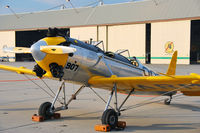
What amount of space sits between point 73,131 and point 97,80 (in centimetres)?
132

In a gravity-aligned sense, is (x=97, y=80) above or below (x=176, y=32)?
below

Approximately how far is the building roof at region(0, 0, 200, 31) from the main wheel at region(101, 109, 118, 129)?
1343 inches

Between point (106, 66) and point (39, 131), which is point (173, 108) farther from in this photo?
point (39, 131)

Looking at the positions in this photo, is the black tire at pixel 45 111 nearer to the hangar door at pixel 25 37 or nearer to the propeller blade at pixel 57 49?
the propeller blade at pixel 57 49

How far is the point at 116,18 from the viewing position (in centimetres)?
4369

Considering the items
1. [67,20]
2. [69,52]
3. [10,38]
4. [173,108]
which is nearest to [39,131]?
[69,52]

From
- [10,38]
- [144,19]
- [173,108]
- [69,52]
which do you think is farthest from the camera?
[10,38]

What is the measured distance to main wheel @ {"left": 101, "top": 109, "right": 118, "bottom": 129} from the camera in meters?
5.98

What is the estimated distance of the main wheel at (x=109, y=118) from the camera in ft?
19.6

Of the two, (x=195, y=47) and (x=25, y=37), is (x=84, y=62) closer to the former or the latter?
(x=195, y=47)

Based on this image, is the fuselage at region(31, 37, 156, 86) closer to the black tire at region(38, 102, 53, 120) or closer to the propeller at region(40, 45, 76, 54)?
the propeller at region(40, 45, 76, 54)

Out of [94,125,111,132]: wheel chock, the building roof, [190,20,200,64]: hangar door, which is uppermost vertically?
the building roof

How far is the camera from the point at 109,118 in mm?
6012

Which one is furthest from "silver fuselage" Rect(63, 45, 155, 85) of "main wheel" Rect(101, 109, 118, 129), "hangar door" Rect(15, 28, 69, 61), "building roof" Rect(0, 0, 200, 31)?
"hangar door" Rect(15, 28, 69, 61)
